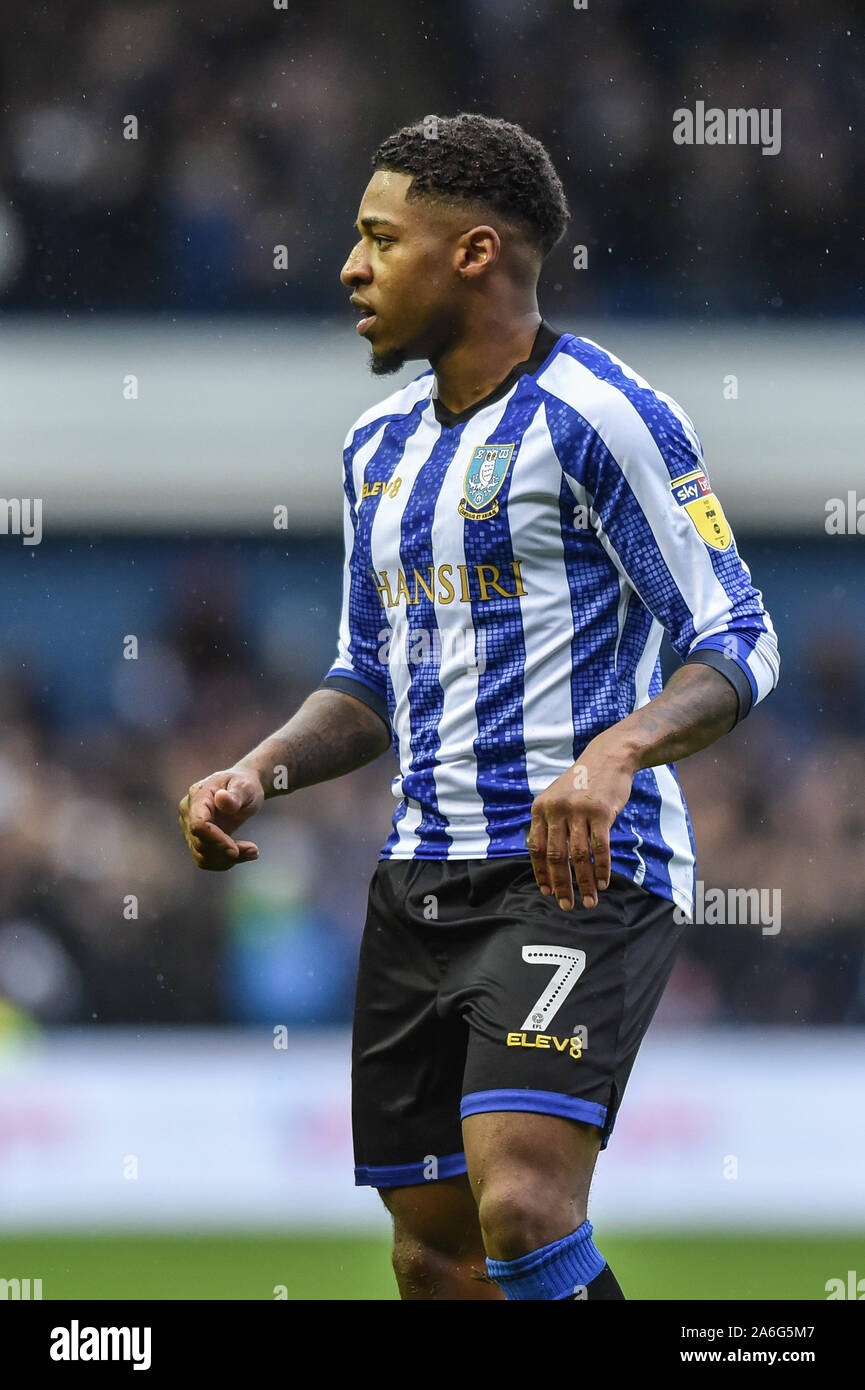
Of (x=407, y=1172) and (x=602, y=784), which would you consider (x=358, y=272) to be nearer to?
(x=602, y=784)

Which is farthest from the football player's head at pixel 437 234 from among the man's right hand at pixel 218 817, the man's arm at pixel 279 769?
the man's right hand at pixel 218 817

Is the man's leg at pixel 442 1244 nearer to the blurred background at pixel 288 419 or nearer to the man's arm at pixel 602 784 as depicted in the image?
the man's arm at pixel 602 784

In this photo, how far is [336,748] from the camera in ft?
9.82

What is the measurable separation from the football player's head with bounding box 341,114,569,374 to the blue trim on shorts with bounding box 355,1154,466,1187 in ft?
3.99

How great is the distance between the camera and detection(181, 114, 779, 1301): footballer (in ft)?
→ 7.89

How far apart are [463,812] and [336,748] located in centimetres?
38

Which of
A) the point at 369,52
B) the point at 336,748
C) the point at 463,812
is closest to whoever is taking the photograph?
the point at 463,812

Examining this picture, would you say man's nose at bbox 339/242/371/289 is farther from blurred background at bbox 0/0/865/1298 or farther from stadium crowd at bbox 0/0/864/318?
stadium crowd at bbox 0/0/864/318

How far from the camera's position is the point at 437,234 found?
2775 millimetres

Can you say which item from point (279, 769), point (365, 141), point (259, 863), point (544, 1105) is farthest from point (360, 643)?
point (365, 141)

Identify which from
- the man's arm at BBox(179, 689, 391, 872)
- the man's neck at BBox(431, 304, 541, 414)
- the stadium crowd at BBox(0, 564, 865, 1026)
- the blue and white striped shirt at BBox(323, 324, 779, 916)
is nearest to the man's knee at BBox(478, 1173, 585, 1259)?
the blue and white striped shirt at BBox(323, 324, 779, 916)

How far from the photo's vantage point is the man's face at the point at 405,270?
109 inches

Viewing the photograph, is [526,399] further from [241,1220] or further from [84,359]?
[84,359]
